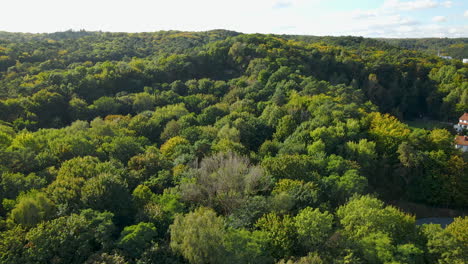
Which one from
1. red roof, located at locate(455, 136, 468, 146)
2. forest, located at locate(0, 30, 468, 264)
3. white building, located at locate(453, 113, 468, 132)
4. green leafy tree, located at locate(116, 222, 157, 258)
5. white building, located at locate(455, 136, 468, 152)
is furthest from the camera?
white building, located at locate(453, 113, 468, 132)

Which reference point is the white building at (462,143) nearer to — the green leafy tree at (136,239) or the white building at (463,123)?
the white building at (463,123)

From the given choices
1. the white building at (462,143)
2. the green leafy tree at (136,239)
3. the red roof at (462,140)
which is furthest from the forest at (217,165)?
the red roof at (462,140)

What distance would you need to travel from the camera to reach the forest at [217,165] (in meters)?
22.9

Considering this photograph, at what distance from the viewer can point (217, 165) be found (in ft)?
104

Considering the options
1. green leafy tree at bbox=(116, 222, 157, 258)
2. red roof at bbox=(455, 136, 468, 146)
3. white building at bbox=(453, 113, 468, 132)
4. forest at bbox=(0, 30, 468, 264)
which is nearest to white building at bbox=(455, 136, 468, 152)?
red roof at bbox=(455, 136, 468, 146)

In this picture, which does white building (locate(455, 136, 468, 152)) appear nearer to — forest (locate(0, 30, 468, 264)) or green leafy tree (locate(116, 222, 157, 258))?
forest (locate(0, 30, 468, 264))

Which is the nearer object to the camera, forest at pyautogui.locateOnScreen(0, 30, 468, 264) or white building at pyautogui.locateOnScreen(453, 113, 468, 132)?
forest at pyautogui.locateOnScreen(0, 30, 468, 264)

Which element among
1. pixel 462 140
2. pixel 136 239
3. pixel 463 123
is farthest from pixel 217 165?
pixel 463 123

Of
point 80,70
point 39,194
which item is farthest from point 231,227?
point 80,70

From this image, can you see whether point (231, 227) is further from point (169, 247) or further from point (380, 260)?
point (380, 260)

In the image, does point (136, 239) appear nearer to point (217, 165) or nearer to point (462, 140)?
point (217, 165)

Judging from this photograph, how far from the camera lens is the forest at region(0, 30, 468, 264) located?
75.2 ft

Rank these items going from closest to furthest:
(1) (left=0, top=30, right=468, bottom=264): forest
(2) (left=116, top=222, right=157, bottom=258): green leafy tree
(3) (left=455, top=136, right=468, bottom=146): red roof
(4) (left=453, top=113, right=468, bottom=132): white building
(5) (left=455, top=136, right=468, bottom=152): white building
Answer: (2) (left=116, top=222, right=157, bottom=258): green leafy tree → (1) (left=0, top=30, right=468, bottom=264): forest → (5) (left=455, top=136, right=468, bottom=152): white building → (3) (left=455, top=136, right=468, bottom=146): red roof → (4) (left=453, top=113, right=468, bottom=132): white building

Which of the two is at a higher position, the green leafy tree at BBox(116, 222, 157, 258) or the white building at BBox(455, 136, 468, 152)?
the green leafy tree at BBox(116, 222, 157, 258)
